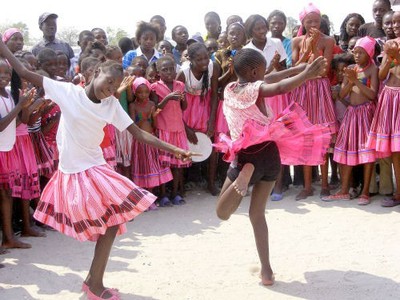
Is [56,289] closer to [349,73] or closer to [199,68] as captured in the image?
[199,68]

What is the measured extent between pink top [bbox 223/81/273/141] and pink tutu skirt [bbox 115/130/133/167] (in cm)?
224

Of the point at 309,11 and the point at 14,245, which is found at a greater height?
the point at 309,11

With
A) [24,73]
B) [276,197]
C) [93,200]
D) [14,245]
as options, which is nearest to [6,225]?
[14,245]

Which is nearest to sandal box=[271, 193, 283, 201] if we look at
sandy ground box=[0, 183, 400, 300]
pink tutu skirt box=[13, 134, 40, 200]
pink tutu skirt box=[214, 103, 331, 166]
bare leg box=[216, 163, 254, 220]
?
sandy ground box=[0, 183, 400, 300]

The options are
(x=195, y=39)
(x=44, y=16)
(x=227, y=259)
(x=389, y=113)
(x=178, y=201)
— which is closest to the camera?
(x=227, y=259)

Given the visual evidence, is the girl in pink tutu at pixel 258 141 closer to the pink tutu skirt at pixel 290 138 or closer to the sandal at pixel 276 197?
the pink tutu skirt at pixel 290 138

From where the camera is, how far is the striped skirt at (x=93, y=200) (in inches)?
134

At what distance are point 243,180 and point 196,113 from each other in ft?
9.18

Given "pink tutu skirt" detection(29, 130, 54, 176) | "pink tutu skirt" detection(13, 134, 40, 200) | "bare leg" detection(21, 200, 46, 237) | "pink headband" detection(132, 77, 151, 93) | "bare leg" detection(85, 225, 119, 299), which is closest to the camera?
"bare leg" detection(85, 225, 119, 299)

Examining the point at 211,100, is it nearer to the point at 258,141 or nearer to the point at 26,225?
the point at 26,225

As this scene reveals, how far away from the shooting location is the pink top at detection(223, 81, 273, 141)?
11.9 ft

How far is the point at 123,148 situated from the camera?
5859mm

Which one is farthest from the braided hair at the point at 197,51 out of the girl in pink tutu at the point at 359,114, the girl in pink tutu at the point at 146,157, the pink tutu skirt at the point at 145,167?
the girl in pink tutu at the point at 359,114

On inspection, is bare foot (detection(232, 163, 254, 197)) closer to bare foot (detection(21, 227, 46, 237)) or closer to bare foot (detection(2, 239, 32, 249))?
bare foot (detection(2, 239, 32, 249))
